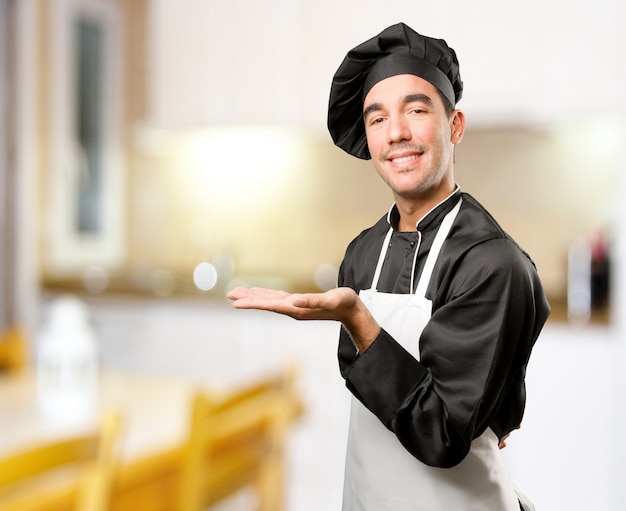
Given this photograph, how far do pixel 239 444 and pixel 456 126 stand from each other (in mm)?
1156

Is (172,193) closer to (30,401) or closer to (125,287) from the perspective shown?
Result: (125,287)

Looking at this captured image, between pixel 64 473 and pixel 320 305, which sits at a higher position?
pixel 320 305

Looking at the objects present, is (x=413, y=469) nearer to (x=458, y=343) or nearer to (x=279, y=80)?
(x=458, y=343)

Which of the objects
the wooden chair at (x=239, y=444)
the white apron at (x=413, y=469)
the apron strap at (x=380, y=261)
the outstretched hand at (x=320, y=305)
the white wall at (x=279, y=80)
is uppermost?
the white wall at (x=279, y=80)

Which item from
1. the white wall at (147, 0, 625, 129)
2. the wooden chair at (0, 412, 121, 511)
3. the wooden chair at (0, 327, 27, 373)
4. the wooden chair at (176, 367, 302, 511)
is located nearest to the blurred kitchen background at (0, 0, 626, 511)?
the white wall at (147, 0, 625, 129)

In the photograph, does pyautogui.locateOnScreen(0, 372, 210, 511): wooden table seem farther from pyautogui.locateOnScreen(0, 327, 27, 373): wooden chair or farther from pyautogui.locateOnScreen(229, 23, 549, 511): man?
pyautogui.locateOnScreen(229, 23, 549, 511): man

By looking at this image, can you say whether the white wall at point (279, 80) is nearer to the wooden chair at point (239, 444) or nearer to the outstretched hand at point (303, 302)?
the wooden chair at point (239, 444)

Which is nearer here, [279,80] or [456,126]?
[456,126]

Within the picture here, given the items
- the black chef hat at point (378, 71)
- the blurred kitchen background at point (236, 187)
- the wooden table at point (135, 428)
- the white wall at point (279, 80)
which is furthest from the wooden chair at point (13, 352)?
the black chef hat at point (378, 71)

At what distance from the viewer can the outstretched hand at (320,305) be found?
0.15 metres

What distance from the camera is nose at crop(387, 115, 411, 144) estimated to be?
0.49 ft

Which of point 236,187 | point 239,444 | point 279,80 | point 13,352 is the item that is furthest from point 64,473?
point 236,187

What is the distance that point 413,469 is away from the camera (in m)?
0.16

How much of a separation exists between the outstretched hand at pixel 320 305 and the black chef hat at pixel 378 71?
0.04 meters
